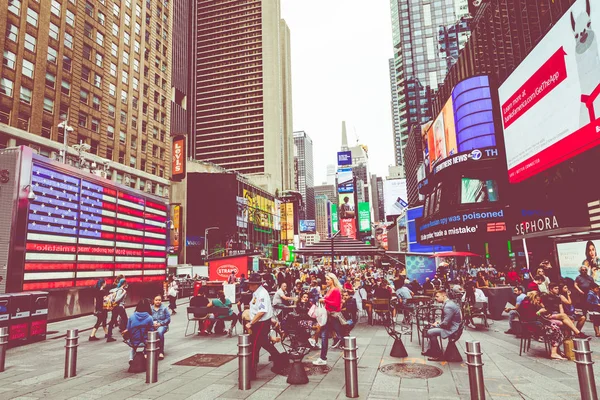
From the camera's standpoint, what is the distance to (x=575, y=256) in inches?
700

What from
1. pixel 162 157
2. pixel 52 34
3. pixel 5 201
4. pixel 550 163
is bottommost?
pixel 5 201

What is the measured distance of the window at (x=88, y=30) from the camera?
4234 centimetres

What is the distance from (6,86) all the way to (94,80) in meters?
11.1

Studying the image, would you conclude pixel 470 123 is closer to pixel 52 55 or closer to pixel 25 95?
pixel 25 95

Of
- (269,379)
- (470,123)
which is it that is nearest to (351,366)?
(269,379)

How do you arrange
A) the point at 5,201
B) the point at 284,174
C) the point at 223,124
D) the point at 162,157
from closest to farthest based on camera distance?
the point at 5,201 → the point at 162,157 → the point at 223,124 → the point at 284,174

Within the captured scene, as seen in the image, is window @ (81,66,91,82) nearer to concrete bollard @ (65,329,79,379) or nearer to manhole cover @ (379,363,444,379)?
concrete bollard @ (65,329,79,379)

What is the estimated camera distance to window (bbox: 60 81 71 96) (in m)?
38.9

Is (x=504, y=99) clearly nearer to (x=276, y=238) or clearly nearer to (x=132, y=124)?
(x=132, y=124)

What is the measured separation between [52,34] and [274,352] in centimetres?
4395

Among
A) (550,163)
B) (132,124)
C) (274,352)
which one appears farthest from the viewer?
(132,124)

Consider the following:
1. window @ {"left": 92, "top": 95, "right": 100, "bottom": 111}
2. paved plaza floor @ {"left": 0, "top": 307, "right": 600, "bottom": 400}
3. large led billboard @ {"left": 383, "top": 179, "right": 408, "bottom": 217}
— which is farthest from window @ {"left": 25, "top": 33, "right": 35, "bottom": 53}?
large led billboard @ {"left": 383, "top": 179, "right": 408, "bottom": 217}

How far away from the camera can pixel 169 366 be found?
28.4 ft

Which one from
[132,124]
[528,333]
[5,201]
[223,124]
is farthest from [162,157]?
[223,124]
